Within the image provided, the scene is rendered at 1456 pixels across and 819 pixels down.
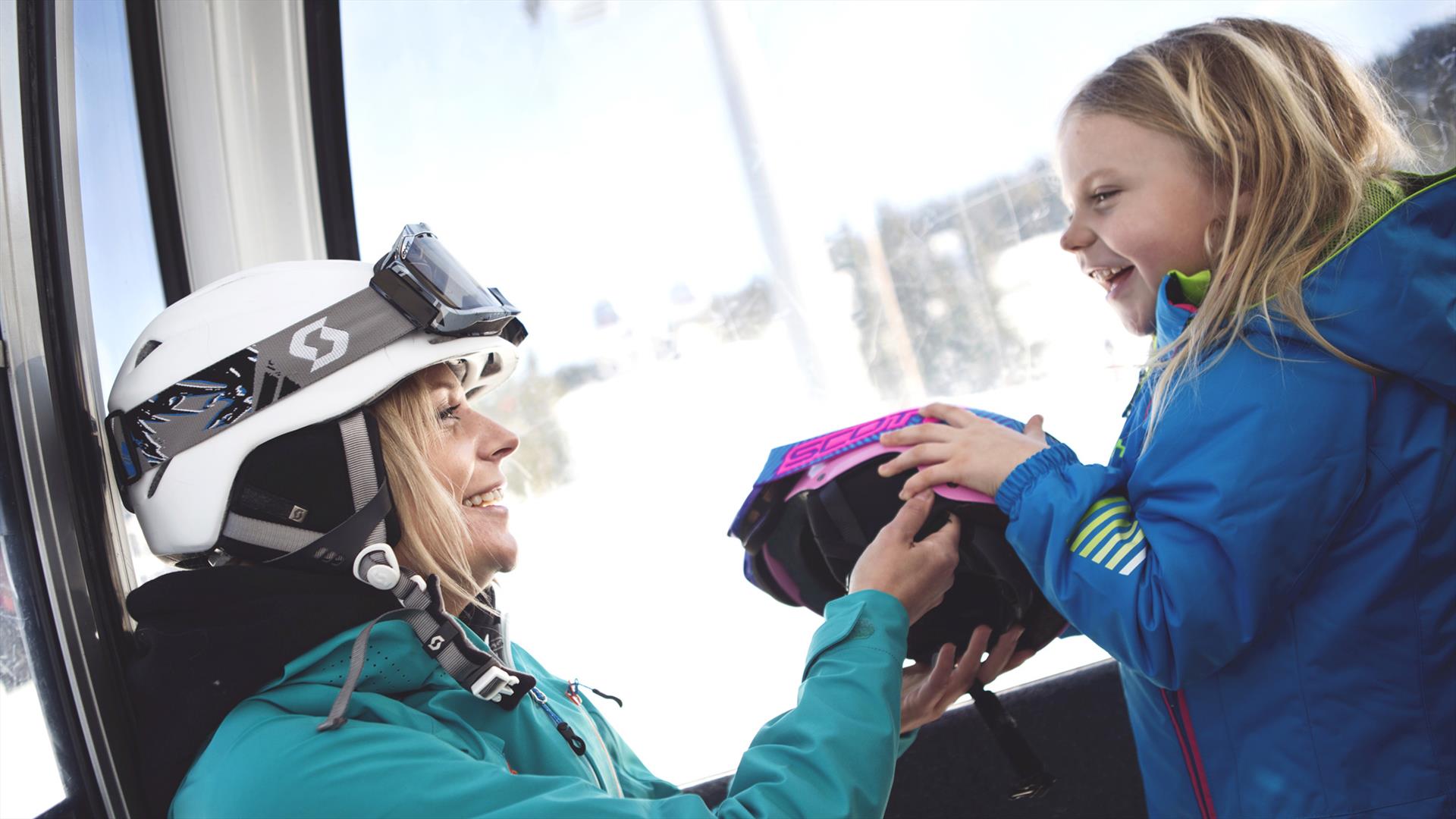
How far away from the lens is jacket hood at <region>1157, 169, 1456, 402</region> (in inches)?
37.7

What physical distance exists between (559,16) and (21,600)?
1480mm

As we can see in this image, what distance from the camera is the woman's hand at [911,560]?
3.76 ft

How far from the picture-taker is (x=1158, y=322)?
1131 millimetres

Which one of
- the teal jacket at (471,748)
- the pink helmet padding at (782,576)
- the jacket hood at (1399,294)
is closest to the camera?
the teal jacket at (471,748)

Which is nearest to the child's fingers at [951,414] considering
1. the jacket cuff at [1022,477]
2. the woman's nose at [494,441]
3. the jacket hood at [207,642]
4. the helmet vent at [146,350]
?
the jacket cuff at [1022,477]

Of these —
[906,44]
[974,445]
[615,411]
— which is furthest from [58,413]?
[906,44]

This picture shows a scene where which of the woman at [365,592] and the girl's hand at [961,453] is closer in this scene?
the woman at [365,592]

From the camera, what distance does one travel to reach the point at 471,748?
3.34ft

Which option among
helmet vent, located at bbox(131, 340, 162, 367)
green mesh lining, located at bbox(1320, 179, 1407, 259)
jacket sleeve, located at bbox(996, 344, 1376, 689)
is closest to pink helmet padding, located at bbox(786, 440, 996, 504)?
jacket sleeve, located at bbox(996, 344, 1376, 689)

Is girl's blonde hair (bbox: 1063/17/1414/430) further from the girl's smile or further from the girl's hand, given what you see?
the girl's hand

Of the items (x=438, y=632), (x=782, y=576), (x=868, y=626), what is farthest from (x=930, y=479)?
(x=438, y=632)

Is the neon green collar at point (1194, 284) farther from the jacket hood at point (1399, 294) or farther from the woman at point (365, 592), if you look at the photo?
the woman at point (365, 592)

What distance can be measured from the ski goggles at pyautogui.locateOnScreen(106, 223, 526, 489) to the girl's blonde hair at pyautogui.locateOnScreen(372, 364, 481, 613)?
10 centimetres

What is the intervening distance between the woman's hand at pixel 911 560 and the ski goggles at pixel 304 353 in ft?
1.99
